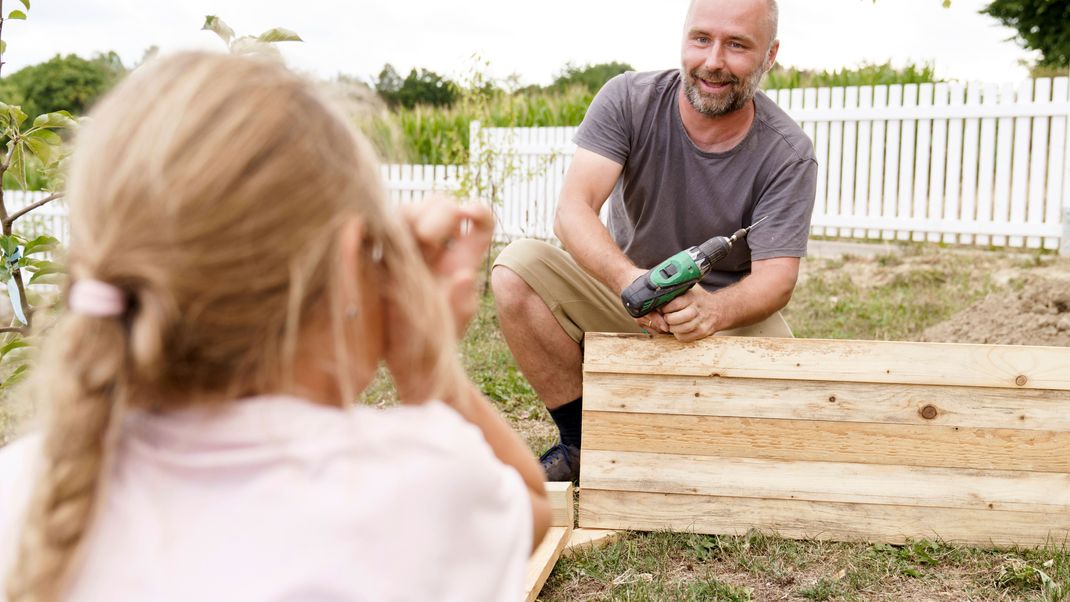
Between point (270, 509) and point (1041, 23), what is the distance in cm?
1784

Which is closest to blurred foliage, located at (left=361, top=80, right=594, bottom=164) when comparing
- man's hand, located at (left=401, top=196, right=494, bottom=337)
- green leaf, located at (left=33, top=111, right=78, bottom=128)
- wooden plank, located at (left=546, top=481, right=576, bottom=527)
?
wooden plank, located at (left=546, top=481, right=576, bottom=527)

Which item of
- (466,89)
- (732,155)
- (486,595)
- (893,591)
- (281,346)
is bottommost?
(893,591)

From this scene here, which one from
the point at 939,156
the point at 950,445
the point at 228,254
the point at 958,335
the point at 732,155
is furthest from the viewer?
the point at 939,156

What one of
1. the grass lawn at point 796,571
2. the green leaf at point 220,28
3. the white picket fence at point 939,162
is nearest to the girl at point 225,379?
the green leaf at point 220,28

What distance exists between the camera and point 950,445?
2545 mm

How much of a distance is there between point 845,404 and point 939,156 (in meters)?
6.44

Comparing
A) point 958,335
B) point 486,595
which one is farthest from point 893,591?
point 958,335

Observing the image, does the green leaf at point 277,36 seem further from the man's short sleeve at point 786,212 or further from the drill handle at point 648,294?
the man's short sleeve at point 786,212

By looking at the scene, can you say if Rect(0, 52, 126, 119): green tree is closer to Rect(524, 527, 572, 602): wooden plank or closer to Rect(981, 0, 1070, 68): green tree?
Rect(981, 0, 1070, 68): green tree

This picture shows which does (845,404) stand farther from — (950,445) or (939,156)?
(939,156)

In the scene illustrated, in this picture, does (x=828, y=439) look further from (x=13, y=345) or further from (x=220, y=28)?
(x=13, y=345)

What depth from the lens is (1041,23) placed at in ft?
51.6

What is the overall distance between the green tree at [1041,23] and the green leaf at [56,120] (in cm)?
1619

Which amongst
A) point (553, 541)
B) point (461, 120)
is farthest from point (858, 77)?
point (553, 541)
